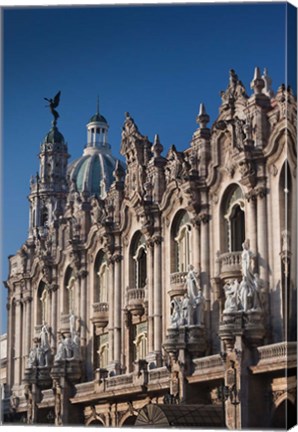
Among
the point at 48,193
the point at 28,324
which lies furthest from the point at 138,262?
the point at 48,193

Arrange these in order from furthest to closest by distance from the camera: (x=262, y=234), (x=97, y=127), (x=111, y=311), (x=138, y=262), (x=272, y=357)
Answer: (x=111, y=311) → (x=138, y=262) → (x=97, y=127) → (x=262, y=234) → (x=272, y=357)

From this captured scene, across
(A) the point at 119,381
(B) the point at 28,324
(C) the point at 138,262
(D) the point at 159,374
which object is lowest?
(A) the point at 119,381

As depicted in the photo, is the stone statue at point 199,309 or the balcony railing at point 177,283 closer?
the stone statue at point 199,309

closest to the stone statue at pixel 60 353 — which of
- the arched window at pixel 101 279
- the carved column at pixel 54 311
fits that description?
the carved column at pixel 54 311

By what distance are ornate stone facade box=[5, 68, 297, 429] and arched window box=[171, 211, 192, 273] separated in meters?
0.06

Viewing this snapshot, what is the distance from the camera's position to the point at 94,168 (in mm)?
50781

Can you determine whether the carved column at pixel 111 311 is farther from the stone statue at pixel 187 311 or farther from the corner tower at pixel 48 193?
the corner tower at pixel 48 193

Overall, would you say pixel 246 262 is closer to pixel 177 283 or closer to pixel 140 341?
pixel 177 283

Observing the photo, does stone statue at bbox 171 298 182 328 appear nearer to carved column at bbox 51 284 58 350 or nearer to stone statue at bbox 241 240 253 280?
stone statue at bbox 241 240 253 280

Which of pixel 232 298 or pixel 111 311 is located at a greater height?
pixel 111 311

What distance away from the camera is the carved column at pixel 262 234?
110 feet

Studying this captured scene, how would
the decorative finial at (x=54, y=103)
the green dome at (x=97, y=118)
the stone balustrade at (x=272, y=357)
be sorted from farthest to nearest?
the green dome at (x=97, y=118), the decorative finial at (x=54, y=103), the stone balustrade at (x=272, y=357)

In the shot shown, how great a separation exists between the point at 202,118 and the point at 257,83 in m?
3.52

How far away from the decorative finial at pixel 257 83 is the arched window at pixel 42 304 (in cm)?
1846
